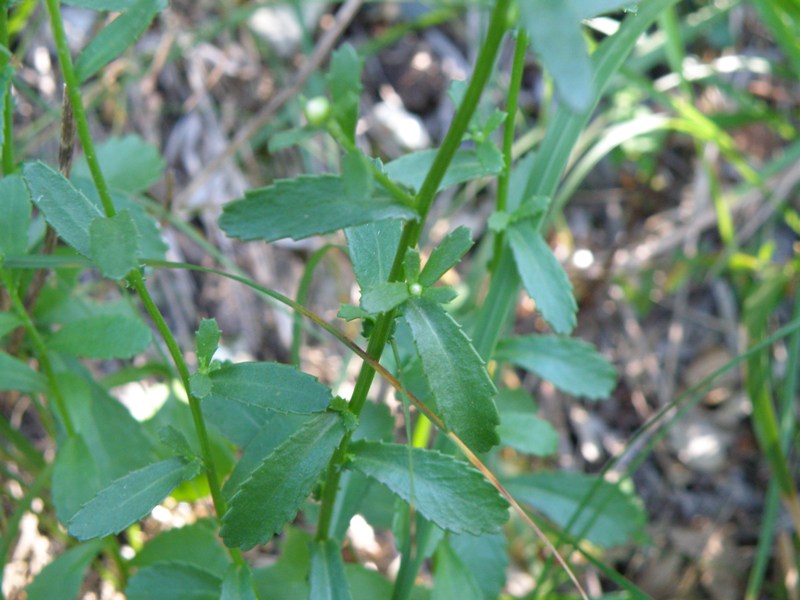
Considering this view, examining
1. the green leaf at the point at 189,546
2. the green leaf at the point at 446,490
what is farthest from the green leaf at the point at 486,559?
the green leaf at the point at 446,490

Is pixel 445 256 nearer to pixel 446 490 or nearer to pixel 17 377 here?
pixel 446 490

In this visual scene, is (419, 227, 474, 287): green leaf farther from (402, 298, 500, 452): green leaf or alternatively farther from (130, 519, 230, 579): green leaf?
(130, 519, 230, 579): green leaf

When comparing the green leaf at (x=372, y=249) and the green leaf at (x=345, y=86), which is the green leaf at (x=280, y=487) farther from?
the green leaf at (x=345, y=86)

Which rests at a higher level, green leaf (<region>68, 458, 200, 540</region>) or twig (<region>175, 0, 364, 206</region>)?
twig (<region>175, 0, 364, 206</region>)

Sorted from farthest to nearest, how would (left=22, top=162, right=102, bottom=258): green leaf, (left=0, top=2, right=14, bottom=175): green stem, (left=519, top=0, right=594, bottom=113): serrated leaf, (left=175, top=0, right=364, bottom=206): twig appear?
(left=175, top=0, right=364, bottom=206): twig
(left=0, top=2, right=14, bottom=175): green stem
(left=22, top=162, right=102, bottom=258): green leaf
(left=519, top=0, right=594, bottom=113): serrated leaf

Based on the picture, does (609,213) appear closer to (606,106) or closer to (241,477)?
(606,106)

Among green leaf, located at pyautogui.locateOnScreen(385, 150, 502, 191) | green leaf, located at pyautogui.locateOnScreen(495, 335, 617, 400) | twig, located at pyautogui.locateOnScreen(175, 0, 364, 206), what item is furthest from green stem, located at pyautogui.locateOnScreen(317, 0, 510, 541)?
twig, located at pyautogui.locateOnScreen(175, 0, 364, 206)

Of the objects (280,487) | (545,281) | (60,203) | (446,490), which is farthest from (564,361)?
(60,203)
